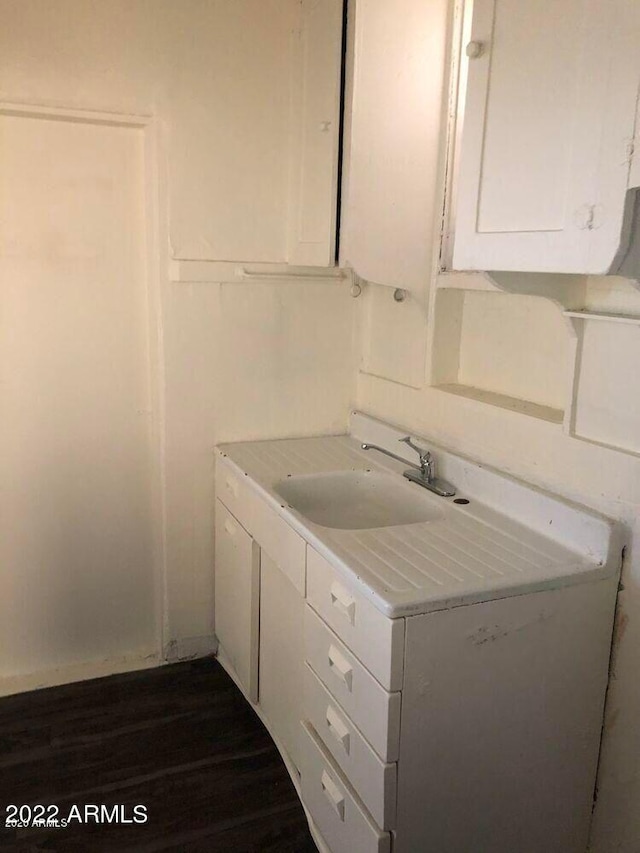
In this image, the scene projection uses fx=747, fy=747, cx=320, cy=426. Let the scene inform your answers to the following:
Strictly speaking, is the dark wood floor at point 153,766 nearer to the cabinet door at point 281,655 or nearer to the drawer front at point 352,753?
the cabinet door at point 281,655

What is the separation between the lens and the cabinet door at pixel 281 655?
2023mm

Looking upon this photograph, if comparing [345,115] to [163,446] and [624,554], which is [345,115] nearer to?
[163,446]

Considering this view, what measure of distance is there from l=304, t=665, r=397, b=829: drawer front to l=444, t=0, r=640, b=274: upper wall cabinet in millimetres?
1025

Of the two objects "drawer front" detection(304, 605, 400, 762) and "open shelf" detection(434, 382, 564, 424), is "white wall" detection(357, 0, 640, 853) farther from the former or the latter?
"drawer front" detection(304, 605, 400, 762)

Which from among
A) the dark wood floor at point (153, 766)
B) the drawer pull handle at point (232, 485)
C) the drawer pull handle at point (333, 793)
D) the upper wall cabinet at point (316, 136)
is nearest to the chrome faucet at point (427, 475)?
the drawer pull handle at point (232, 485)

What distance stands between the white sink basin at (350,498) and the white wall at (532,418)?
0.21m

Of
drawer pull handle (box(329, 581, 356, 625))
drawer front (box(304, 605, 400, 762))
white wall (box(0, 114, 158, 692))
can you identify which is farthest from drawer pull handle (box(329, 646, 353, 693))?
white wall (box(0, 114, 158, 692))

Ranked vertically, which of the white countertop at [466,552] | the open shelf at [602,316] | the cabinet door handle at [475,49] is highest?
the cabinet door handle at [475,49]

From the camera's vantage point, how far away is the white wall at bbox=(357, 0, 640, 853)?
1632 millimetres

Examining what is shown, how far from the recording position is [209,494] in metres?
2.68

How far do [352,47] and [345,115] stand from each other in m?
0.18

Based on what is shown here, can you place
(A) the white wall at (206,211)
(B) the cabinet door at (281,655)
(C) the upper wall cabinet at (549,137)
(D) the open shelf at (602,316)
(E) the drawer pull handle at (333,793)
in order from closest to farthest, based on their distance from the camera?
(C) the upper wall cabinet at (549,137)
(D) the open shelf at (602,316)
(E) the drawer pull handle at (333,793)
(B) the cabinet door at (281,655)
(A) the white wall at (206,211)

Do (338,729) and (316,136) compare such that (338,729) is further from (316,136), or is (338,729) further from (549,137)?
(316,136)

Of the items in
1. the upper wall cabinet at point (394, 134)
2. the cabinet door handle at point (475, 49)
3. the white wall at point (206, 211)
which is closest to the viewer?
the cabinet door handle at point (475, 49)
